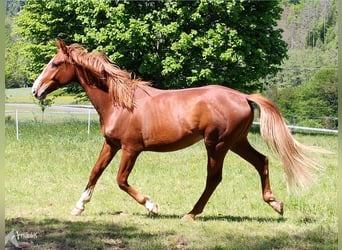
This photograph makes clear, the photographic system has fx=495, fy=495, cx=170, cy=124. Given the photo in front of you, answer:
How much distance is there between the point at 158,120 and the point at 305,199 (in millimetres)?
2333

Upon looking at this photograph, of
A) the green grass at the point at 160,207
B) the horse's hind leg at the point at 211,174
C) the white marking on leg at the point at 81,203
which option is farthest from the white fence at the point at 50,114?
the horse's hind leg at the point at 211,174

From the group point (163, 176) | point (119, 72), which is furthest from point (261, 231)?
point (163, 176)

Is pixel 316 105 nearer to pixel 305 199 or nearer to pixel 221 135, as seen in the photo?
pixel 305 199

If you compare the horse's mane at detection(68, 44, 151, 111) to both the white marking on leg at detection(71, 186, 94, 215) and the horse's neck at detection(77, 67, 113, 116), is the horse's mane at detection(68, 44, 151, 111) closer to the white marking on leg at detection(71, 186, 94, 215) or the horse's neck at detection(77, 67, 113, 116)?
the horse's neck at detection(77, 67, 113, 116)

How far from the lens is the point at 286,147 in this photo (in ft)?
16.7

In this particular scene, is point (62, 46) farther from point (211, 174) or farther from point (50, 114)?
point (50, 114)

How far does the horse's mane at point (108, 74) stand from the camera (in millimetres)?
5383

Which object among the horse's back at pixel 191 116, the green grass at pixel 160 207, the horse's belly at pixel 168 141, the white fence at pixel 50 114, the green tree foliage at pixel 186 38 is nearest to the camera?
the green grass at pixel 160 207

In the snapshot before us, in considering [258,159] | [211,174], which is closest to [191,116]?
[211,174]

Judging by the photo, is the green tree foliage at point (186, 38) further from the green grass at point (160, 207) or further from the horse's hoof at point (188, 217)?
the horse's hoof at point (188, 217)

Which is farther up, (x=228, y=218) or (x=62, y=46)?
(x=62, y=46)

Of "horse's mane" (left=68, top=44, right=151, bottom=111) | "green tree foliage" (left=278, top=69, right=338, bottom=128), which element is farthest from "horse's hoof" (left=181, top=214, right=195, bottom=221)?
"green tree foliage" (left=278, top=69, right=338, bottom=128)

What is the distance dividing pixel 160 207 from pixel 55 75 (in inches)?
77.6

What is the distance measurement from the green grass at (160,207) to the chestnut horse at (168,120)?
358 mm
